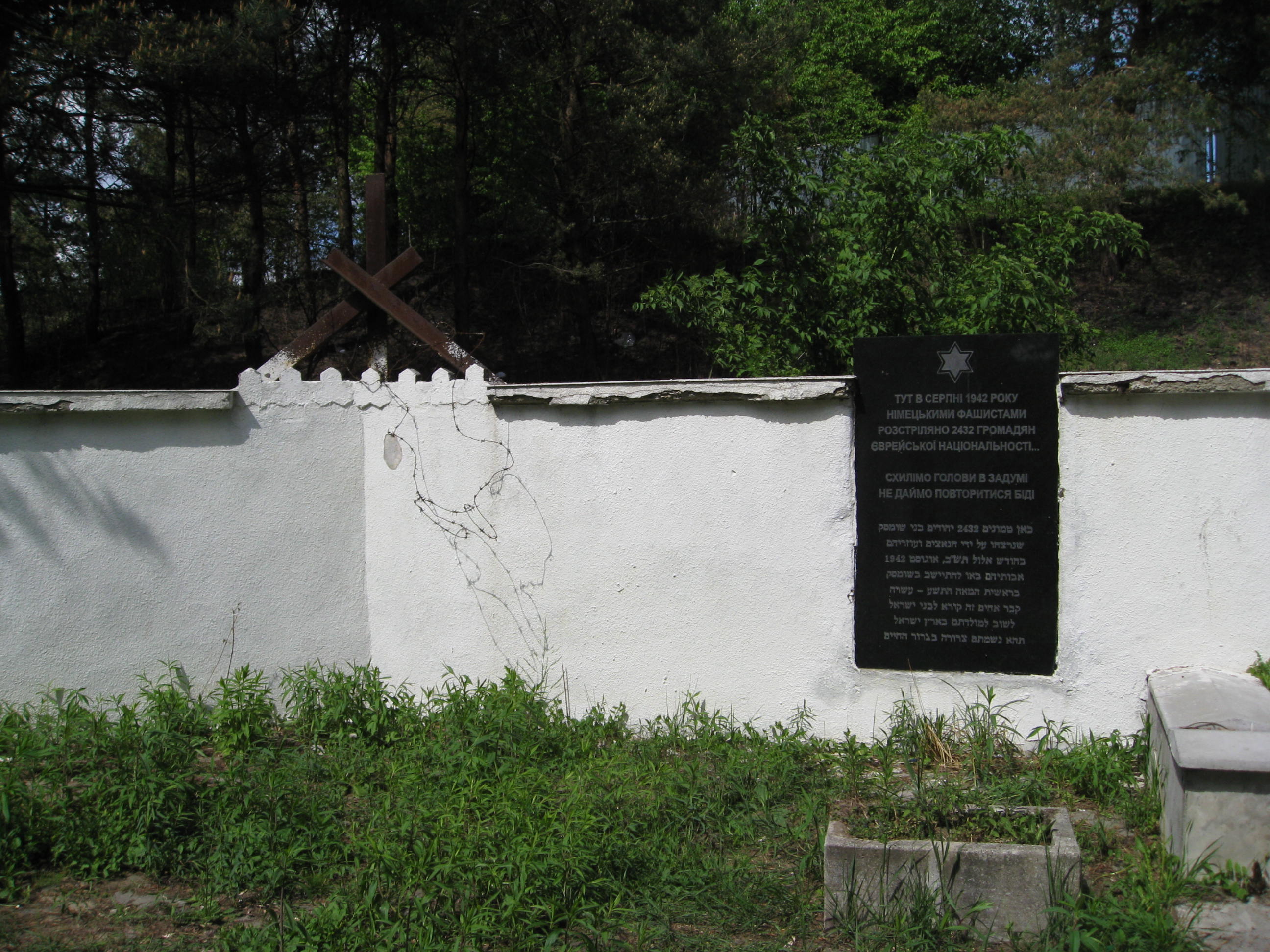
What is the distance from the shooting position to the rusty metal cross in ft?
16.3

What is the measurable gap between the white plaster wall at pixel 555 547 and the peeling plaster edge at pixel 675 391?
1.7 inches

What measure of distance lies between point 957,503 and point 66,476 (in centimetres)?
443

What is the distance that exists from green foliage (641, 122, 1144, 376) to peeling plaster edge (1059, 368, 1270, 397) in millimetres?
1593

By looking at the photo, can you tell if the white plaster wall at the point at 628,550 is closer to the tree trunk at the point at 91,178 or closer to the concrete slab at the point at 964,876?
the concrete slab at the point at 964,876

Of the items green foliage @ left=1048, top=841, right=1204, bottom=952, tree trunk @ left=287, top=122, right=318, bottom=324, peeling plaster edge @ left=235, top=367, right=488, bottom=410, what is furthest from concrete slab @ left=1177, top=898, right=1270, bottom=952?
tree trunk @ left=287, top=122, right=318, bottom=324

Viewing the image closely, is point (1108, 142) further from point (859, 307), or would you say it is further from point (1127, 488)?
point (1127, 488)

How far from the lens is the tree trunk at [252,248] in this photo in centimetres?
1046

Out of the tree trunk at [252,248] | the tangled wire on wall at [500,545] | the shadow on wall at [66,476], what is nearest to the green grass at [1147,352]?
the tangled wire on wall at [500,545]

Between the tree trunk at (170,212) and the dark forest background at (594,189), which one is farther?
the tree trunk at (170,212)

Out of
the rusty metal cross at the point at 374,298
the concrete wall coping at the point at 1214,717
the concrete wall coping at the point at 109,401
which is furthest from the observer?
the rusty metal cross at the point at 374,298

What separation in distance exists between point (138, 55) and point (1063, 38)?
1476cm

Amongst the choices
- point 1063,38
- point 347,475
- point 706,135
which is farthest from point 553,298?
point 347,475

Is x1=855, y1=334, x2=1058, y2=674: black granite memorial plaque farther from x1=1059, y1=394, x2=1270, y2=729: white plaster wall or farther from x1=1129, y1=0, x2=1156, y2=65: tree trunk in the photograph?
x1=1129, y1=0, x2=1156, y2=65: tree trunk

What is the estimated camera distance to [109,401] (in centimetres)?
465
